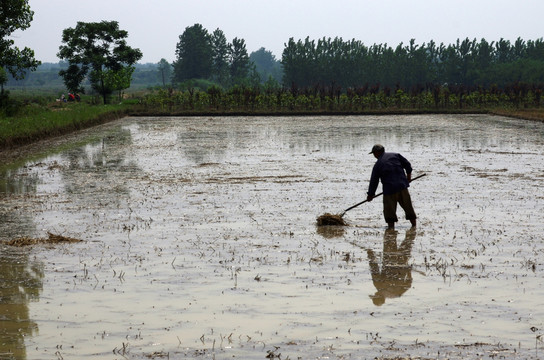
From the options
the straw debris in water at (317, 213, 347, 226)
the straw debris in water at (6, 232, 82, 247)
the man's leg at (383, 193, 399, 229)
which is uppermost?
Result: the man's leg at (383, 193, 399, 229)

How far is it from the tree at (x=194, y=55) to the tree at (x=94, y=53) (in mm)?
48286

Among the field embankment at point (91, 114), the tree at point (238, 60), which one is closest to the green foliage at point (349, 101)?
the field embankment at point (91, 114)

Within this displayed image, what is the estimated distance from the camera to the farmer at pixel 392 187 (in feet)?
31.0

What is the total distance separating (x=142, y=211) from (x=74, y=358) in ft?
20.2

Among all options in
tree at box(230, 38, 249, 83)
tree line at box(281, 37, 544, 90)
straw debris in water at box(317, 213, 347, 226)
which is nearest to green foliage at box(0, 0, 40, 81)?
straw debris in water at box(317, 213, 347, 226)

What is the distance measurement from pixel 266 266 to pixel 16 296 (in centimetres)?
252

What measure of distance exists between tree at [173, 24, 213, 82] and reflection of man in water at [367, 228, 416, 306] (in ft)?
317

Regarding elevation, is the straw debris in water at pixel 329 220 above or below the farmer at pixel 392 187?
below

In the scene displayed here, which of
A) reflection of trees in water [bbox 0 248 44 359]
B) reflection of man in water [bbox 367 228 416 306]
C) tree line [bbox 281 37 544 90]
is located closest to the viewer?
reflection of trees in water [bbox 0 248 44 359]

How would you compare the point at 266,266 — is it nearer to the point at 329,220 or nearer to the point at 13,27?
the point at 329,220

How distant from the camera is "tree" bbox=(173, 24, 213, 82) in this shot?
103 m

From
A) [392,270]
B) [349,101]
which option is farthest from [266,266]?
[349,101]

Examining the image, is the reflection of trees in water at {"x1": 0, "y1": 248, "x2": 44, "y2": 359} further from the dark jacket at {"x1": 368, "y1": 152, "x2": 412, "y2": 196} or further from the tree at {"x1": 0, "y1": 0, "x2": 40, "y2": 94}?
the tree at {"x1": 0, "y1": 0, "x2": 40, "y2": 94}

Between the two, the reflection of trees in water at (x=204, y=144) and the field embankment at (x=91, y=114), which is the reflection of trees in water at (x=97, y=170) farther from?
the field embankment at (x=91, y=114)
